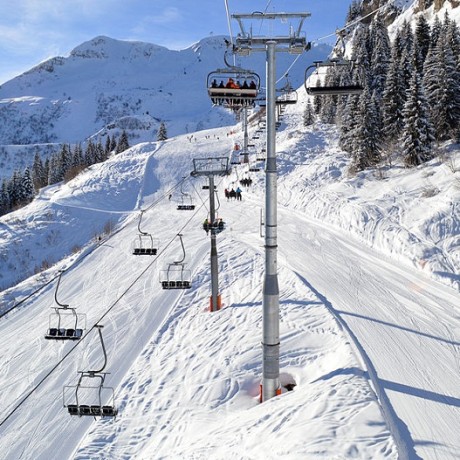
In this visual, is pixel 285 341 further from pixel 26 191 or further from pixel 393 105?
pixel 26 191

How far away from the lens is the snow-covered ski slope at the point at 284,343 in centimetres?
899

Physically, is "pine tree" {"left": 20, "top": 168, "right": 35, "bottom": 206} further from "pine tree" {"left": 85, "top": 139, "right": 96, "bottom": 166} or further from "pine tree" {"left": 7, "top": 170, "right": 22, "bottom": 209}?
"pine tree" {"left": 85, "top": 139, "right": 96, "bottom": 166}

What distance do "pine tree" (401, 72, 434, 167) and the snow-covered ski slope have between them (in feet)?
6.71

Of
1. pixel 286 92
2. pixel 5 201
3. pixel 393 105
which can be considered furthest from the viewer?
pixel 5 201

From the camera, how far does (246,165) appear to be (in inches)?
1924

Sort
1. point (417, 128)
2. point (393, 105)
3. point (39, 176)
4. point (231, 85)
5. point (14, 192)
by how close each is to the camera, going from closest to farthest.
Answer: point (231, 85) < point (417, 128) < point (393, 105) < point (14, 192) < point (39, 176)

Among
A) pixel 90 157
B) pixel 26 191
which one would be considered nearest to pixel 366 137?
pixel 26 191

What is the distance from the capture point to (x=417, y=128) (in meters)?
32.0

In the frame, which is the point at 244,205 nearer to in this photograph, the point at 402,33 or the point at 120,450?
the point at 120,450

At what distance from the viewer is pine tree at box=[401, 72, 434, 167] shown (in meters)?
31.7

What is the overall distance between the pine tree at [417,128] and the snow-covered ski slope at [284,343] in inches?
80.6

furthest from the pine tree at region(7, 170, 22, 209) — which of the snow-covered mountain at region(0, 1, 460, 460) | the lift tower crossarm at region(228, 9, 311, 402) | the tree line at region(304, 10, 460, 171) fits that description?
the lift tower crossarm at region(228, 9, 311, 402)

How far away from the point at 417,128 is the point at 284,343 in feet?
81.1

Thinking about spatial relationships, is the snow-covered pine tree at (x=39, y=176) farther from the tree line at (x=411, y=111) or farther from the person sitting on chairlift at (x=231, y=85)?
the person sitting on chairlift at (x=231, y=85)
